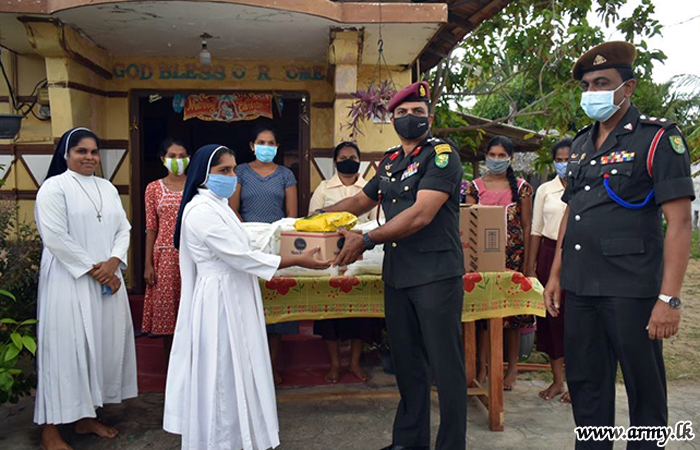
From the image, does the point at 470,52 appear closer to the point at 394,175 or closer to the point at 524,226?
the point at 524,226

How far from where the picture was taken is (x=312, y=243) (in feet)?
11.7

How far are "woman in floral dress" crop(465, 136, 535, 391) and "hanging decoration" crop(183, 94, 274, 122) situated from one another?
2864mm

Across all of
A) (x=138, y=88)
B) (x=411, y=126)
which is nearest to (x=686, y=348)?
(x=411, y=126)

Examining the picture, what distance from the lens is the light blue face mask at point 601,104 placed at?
2904 mm

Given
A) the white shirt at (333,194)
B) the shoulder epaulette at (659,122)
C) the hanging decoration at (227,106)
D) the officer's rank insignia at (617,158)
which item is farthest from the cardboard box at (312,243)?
the hanging decoration at (227,106)

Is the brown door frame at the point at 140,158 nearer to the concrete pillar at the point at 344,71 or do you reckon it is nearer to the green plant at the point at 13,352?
the concrete pillar at the point at 344,71

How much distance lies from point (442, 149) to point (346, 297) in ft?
4.24

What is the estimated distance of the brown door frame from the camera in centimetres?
662

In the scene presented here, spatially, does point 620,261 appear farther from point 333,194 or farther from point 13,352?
point 13,352

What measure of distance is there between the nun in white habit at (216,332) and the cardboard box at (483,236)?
1.09 m

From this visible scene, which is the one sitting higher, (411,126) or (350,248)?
(411,126)

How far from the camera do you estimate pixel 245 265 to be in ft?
11.0

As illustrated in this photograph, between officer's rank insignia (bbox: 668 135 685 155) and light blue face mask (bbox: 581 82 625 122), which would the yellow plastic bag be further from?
officer's rank insignia (bbox: 668 135 685 155)

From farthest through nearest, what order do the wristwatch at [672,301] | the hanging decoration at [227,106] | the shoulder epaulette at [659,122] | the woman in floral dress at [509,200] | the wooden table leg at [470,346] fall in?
the hanging decoration at [227,106] → the woman in floral dress at [509,200] → the wooden table leg at [470,346] → the shoulder epaulette at [659,122] → the wristwatch at [672,301]
